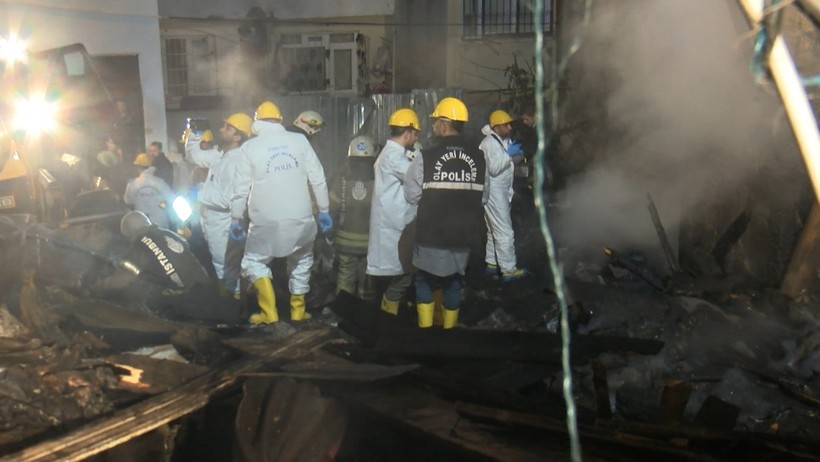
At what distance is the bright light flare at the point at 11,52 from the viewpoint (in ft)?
35.9

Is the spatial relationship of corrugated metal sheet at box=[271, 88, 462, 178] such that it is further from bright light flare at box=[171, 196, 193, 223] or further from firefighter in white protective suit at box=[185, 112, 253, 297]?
firefighter in white protective suit at box=[185, 112, 253, 297]

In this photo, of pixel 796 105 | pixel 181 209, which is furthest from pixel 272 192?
pixel 796 105

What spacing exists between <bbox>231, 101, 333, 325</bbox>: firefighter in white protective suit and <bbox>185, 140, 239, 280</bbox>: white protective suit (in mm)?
316

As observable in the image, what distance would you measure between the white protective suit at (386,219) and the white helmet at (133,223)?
2817 millimetres

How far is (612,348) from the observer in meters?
5.77

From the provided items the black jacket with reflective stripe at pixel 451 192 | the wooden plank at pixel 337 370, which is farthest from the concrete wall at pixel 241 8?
the wooden plank at pixel 337 370

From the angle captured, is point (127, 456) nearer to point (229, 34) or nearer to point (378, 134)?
point (378, 134)

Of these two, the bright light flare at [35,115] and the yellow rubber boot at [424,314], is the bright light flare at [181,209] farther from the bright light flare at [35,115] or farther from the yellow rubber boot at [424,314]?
the yellow rubber boot at [424,314]

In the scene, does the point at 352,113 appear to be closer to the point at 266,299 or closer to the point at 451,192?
the point at 266,299

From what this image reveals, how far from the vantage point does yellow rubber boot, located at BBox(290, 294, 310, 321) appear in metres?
7.35

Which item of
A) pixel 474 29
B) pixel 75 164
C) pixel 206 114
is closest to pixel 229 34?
pixel 206 114

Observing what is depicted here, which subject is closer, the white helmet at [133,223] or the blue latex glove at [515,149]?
the white helmet at [133,223]

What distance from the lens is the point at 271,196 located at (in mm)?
6957

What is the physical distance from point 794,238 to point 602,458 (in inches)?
130
